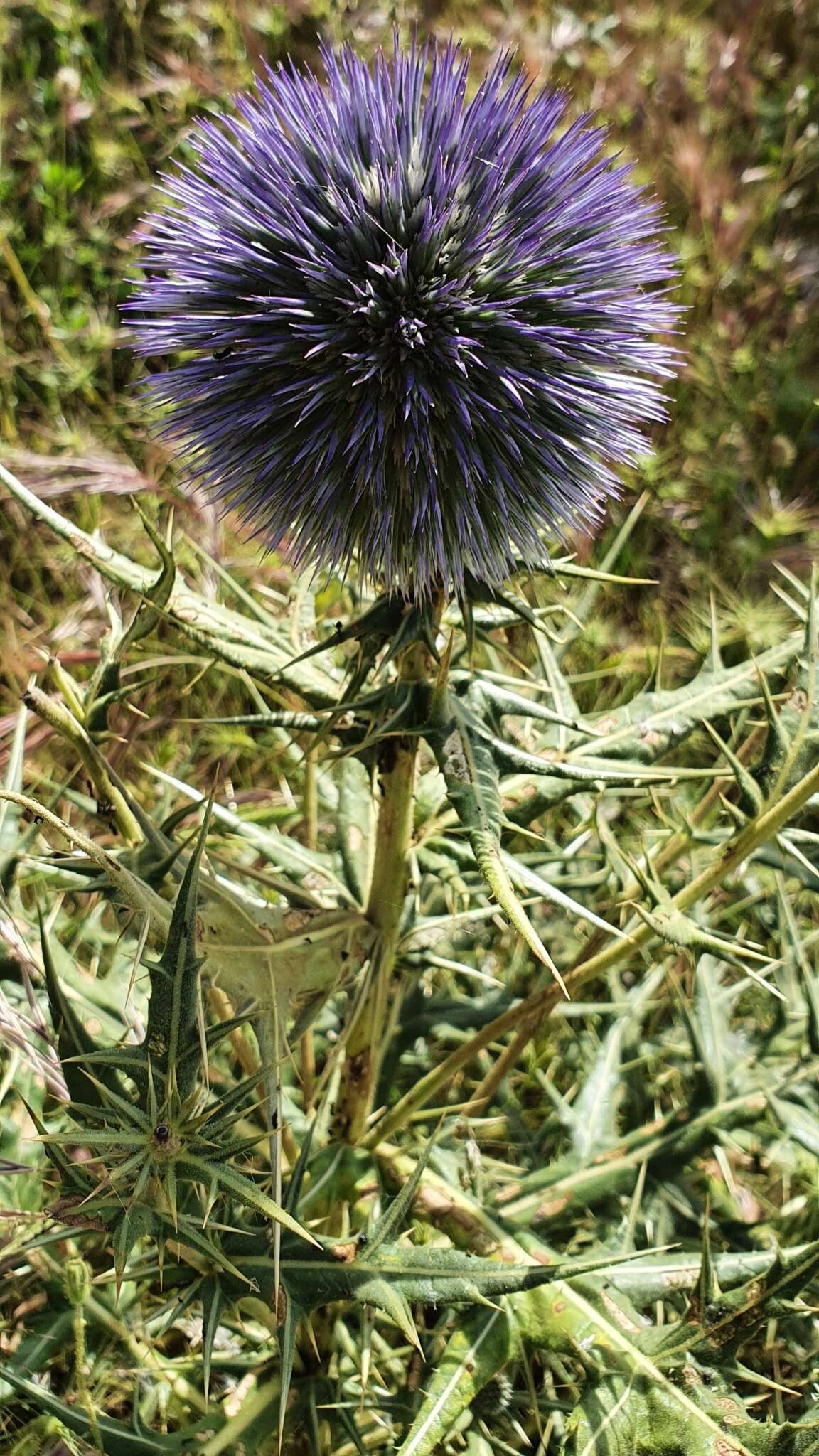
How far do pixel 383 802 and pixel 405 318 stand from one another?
526mm

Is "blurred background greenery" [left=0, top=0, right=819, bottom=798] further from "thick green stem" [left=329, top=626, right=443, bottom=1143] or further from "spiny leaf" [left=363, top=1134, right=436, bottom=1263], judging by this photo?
"spiny leaf" [left=363, top=1134, right=436, bottom=1263]

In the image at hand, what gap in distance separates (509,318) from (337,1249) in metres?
0.99

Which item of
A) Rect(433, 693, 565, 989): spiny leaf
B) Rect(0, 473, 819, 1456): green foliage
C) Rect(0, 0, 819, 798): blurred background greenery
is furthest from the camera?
Rect(0, 0, 819, 798): blurred background greenery

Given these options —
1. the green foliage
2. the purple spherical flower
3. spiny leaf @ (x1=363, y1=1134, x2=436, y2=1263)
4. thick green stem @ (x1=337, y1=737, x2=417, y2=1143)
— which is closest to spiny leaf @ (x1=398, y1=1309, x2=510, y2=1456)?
the green foliage

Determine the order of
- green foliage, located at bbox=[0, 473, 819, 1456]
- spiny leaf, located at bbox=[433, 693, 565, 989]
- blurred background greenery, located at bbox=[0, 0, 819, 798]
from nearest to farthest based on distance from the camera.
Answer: spiny leaf, located at bbox=[433, 693, 565, 989] → green foliage, located at bbox=[0, 473, 819, 1456] → blurred background greenery, located at bbox=[0, 0, 819, 798]

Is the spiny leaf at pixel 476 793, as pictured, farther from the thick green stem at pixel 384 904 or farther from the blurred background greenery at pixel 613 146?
the blurred background greenery at pixel 613 146

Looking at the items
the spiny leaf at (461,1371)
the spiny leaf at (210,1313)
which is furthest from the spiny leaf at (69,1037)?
the spiny leaf at (461,1371)

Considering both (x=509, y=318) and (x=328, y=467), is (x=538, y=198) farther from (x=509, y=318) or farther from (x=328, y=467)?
(x=328, y=467)

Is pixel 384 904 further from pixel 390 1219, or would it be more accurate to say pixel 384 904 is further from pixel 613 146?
pixel 613 146

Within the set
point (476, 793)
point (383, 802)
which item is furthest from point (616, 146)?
point (476, 793)

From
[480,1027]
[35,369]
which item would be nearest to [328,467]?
[480,1027]

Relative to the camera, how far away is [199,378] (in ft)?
3.67

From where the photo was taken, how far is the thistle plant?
1032 millimetres

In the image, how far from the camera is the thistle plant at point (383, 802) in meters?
1.03
